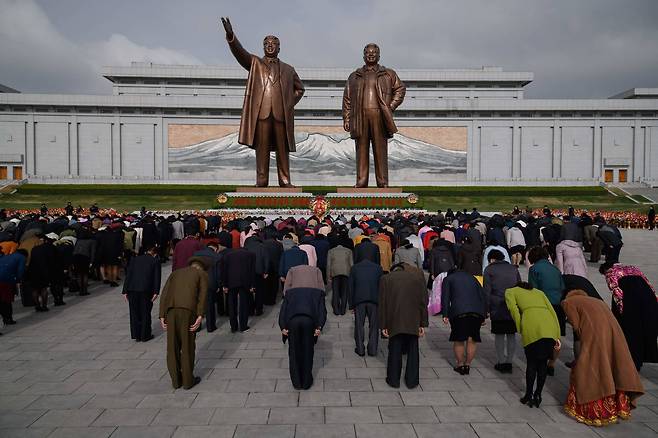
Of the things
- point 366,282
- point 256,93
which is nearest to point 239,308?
point 366,282

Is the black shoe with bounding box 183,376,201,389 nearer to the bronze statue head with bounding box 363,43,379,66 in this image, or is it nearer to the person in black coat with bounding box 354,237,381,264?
the person in black coat with bounding box 354,237,381,264

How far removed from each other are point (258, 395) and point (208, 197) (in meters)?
31.8

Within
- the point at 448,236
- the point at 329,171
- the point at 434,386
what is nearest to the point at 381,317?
the point at 434,386

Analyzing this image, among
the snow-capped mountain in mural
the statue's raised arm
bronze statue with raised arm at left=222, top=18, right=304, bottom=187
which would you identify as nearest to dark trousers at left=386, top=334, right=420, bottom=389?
the statue's raised arm

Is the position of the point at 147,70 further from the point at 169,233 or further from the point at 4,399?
the point at 4,399

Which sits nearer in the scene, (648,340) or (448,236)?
(648,340)

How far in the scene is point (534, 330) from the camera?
4492 millimetres

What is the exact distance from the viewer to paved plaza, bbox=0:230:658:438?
4.14 meters

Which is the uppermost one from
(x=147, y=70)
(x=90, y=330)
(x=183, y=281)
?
(x=147, y=70)

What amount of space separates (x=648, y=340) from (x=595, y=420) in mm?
1271

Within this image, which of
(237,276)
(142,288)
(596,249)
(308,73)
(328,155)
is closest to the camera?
(142,288)

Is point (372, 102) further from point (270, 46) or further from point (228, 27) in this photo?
point (228, 27)

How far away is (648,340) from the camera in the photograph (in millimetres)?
4859

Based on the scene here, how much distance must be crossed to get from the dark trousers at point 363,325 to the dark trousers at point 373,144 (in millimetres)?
15511
